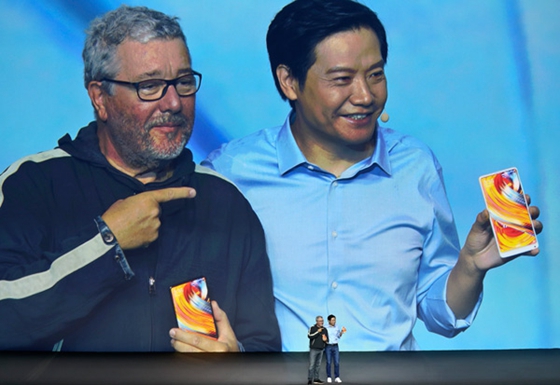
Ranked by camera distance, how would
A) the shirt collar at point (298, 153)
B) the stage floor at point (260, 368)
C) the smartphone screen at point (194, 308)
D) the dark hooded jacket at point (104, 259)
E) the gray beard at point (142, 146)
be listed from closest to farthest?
the stage floor at point (260, 368)
the dark hooded jacket at point (104, 259)
the smartphone screen at point (194, 308)
the gray beard at point (142, 146)
the shirt collar at point (298, 153)

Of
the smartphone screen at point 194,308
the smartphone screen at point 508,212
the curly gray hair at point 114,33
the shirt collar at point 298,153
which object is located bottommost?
the smartphone screen at point 194,308

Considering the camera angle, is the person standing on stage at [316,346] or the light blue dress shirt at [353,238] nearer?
the person standing on stage at [316,346]

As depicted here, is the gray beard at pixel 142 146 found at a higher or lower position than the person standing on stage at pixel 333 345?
higher

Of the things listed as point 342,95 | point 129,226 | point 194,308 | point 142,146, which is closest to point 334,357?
point 194,308

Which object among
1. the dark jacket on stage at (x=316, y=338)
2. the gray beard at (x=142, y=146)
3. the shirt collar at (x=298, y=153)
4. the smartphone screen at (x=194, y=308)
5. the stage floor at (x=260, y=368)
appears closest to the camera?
the dark jacket on stage at (x=316, y=338)

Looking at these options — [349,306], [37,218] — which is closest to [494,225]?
[349,306]

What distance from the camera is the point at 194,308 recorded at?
19.3ft

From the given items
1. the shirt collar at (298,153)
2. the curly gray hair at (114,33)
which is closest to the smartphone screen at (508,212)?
the shirt collar at (298,153)

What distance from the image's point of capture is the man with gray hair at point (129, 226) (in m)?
5.76

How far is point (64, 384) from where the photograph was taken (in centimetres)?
540

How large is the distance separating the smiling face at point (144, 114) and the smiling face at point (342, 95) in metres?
0.80

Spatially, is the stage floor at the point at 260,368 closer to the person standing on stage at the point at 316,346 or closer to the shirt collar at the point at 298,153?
the person standing on stage at the point at 316,346

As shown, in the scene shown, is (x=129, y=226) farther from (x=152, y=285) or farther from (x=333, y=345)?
(x=333, y=345)

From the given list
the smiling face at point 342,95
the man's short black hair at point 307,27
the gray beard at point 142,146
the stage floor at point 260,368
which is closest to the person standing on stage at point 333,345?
the stage floor at point 260,368
